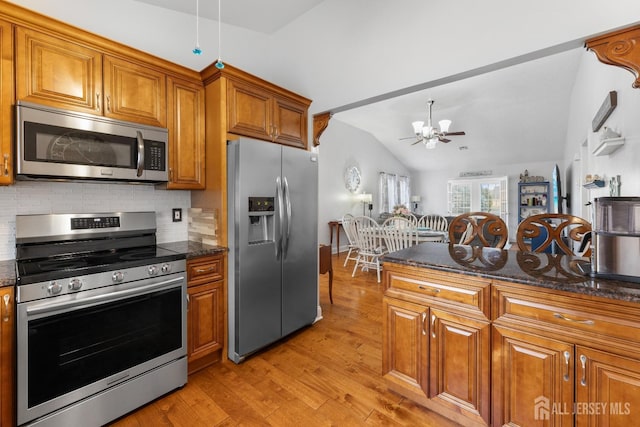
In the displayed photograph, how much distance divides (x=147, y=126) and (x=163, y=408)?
6.26 ft

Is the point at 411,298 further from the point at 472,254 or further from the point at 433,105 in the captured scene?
the point at 433,105

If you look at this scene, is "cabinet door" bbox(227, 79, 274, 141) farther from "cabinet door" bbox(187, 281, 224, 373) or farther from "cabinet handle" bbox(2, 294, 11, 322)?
"cabinet handle" bbox(2, 294, 11, 322)

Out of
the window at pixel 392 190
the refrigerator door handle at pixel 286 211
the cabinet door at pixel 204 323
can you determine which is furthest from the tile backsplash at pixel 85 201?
the window at pixel 392 190

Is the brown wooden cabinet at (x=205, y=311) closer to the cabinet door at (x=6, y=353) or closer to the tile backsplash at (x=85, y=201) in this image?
the tile backsplash at (x=85, y=201)

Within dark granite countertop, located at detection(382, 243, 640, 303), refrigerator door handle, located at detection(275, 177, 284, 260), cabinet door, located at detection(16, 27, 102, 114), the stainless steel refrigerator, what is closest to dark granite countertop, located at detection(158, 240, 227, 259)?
the stainless steel refrigerator

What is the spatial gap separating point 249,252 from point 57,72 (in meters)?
1.66

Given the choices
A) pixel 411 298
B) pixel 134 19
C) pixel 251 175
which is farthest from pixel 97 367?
pixel 134 19

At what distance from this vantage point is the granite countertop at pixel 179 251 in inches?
53.9

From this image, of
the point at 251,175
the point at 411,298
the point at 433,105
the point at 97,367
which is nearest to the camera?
the point at 97,367

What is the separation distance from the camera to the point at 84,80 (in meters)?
1.82

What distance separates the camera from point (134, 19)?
7.58ft

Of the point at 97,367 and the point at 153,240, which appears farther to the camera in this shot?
the point at 153,240

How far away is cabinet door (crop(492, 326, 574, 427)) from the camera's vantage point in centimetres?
124

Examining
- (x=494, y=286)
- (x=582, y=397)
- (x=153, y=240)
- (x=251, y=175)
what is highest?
(x=251, y=175)
